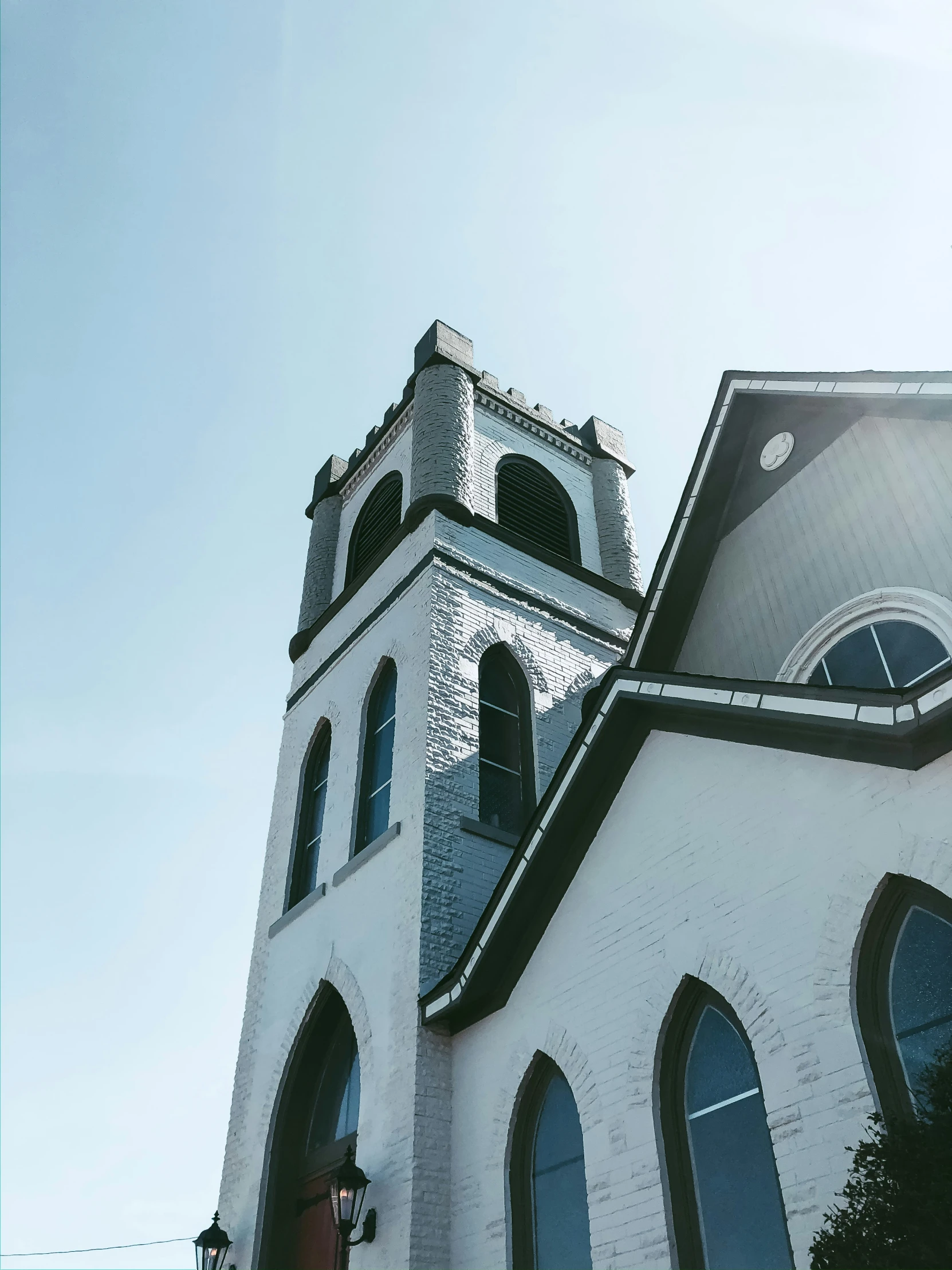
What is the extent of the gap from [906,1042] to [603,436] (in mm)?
15334

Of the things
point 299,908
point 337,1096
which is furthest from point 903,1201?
point 299,908

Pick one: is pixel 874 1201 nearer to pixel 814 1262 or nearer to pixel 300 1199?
pixel 814 1262

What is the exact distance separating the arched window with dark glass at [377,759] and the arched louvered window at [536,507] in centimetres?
363

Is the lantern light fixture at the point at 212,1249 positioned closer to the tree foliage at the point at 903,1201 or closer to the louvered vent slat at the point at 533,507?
the tree foliage at the point at 903,1201

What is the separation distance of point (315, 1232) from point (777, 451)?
9.14 metres

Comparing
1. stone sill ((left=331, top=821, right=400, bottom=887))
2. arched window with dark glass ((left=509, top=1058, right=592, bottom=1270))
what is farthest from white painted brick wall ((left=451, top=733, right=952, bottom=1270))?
stone sill ((left=331, top=821, right=400, bottom=887))

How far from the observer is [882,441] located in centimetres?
960

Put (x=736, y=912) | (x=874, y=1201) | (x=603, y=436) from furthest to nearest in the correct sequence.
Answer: (x=603, y=436) < (x=736, y=912) < (x=874, y=1201)

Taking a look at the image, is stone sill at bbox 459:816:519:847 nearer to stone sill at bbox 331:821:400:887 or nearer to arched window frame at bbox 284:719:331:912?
stone sill at bbox 331:821:400:887

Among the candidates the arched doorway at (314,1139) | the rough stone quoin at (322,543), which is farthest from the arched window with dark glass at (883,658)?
the rough stone quoin at (322,543)

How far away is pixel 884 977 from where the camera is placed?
20.1ft

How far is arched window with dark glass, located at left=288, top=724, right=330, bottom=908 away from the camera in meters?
13.4

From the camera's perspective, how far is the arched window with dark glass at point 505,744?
1214 cm

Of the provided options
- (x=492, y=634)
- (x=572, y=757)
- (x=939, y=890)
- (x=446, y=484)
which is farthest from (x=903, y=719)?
(x=446, y=484)
